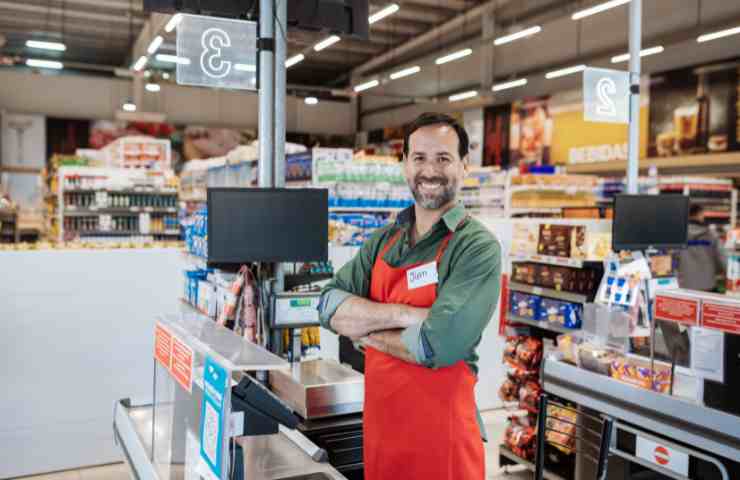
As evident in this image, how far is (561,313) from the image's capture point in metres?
4.59

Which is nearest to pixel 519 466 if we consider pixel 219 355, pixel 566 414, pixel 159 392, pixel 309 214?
pixel 566 414

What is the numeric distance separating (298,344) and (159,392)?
89cm

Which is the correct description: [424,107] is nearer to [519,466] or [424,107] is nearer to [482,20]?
[482,20]

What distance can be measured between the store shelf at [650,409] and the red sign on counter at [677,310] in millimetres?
327

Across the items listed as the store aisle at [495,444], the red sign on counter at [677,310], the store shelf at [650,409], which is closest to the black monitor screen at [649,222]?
the store shelf at [650,409]

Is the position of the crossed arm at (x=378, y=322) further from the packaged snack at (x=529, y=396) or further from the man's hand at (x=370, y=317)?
the packaged snack at (x=529, y=396)

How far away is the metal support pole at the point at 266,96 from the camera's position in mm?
3025

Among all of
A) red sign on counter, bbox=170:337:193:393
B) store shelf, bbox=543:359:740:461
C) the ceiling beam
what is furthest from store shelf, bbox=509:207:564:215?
the ceiling beam

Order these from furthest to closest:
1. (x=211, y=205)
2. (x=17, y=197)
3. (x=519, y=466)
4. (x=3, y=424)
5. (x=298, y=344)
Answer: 1. (x=17, y=197)
2. (x=519, y=466)
3. (x=3, y=424)
4. (x=298, y=344)
5. (x=211, y=205)

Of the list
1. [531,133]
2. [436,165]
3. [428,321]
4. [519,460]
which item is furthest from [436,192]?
[531,133]

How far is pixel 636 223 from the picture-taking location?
4398 mm

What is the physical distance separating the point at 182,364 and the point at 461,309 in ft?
2.65

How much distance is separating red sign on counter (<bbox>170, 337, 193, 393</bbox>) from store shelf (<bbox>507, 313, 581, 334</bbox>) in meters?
3.09

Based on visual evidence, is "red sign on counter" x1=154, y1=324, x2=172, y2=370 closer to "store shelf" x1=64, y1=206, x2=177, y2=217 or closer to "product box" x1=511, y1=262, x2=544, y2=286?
"product box" x1=511, y1=262, x2=544, y2=286
